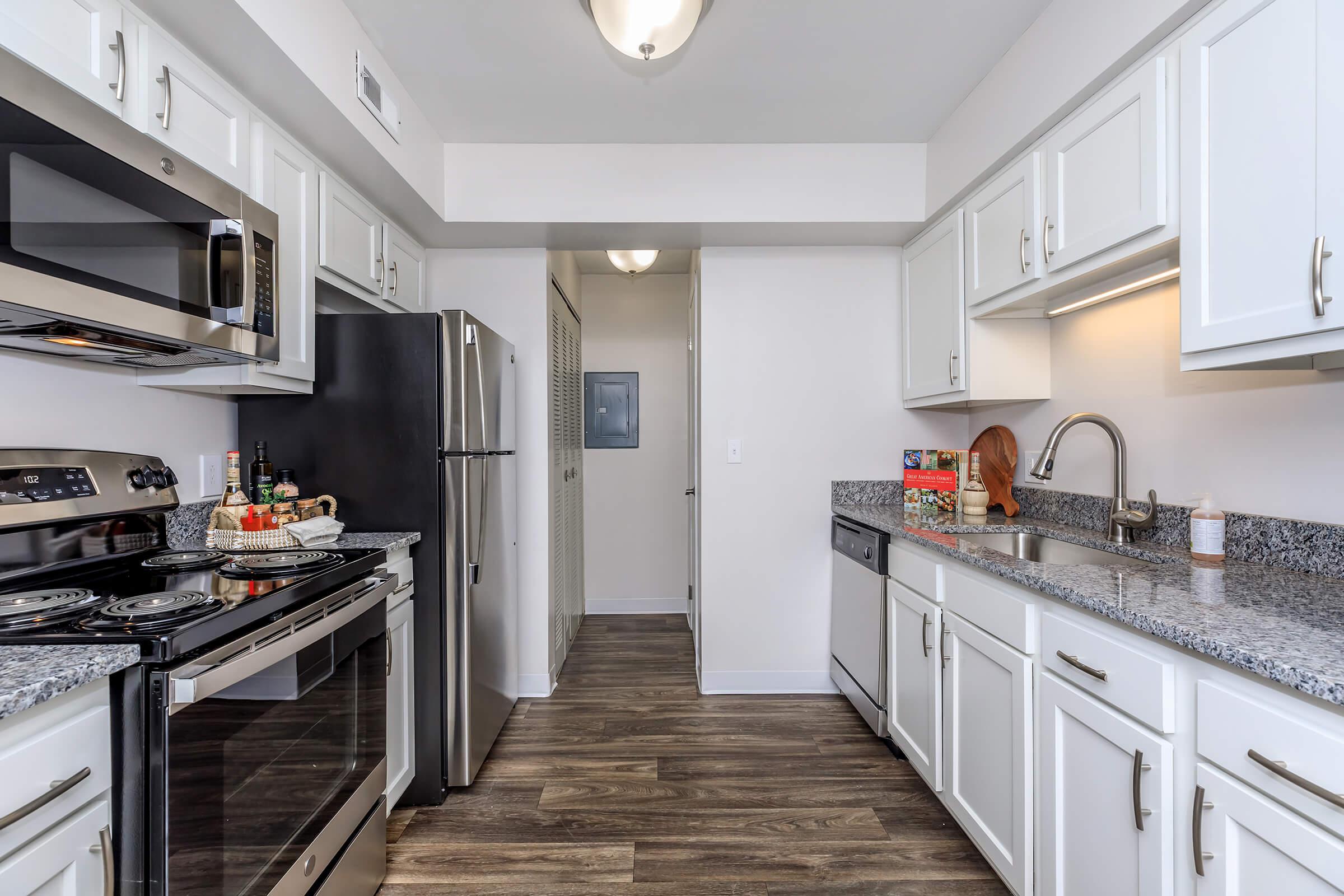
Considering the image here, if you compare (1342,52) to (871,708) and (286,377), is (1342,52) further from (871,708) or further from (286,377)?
(286,377)

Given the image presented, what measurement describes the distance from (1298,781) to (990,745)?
87 cm

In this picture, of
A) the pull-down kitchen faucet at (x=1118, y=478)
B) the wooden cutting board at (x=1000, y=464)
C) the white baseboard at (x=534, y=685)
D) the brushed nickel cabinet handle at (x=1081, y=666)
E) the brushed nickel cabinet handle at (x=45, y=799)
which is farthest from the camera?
the white baseboard at (x=534, y=685)

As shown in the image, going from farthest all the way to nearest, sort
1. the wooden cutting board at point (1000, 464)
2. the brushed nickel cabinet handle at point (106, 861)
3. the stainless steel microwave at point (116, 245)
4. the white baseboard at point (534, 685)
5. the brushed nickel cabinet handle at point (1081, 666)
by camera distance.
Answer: the white baseboard at point (534, 685)
the wooden cutting board at point (1000, 464)
the brushed nickel cabinet handle at point (1081, 666)
the stainless steel microwave at point (116, 245)
the brushed nickel cabinet handle at point (106, 861)

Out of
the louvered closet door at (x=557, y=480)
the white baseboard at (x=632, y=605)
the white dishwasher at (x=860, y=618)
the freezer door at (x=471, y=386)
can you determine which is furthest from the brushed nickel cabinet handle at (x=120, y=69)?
the white baseboard at (x=632, y=605)

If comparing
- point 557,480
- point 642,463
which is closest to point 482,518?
point 557,480

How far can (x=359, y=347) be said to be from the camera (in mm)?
2012

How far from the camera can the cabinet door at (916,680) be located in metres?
1.94

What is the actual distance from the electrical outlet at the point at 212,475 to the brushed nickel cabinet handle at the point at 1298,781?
2.53 meters

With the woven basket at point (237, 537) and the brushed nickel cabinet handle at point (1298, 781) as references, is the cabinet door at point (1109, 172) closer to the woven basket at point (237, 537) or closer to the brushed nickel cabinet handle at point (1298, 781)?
the brushed nickel cabinet handle at point (1298, 781)

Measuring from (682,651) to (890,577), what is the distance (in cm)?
160

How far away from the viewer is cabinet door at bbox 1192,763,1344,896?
2.58 feet

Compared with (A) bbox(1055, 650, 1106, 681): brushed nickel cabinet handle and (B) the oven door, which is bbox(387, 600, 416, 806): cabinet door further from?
(A) bbox(1055, 650, 1106, 681): brushed nickel cabinet handle

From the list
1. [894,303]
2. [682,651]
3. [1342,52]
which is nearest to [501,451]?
[682,651]

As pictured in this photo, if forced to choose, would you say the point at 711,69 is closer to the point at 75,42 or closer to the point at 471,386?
the point at 471,386
